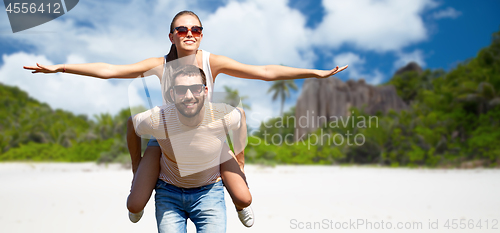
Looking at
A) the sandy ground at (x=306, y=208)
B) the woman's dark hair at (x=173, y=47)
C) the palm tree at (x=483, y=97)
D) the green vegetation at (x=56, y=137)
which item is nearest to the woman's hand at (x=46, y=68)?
the woman's dark hair at (x=173, y=47)

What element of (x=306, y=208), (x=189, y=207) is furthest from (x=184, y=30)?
(x=306, y=208)

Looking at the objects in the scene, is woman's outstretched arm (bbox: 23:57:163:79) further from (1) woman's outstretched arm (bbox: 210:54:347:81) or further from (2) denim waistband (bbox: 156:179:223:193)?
(2) denim waistband (bbox: 156:179:223:193)

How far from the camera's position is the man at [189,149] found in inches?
103

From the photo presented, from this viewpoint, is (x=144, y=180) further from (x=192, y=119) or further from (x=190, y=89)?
(x=190, y=89)

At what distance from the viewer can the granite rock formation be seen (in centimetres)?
4153

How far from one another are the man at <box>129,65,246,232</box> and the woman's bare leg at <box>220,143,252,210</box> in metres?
0.07

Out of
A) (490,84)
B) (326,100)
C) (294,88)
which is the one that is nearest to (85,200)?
(490,84)

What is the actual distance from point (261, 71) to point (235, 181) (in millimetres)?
944

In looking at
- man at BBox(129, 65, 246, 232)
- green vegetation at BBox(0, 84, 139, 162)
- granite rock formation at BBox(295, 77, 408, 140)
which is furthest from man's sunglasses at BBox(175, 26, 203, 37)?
granite rock formation at BBox(295, 77, 408, 140)

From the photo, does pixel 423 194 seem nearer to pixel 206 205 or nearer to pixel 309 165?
pixel 206 205

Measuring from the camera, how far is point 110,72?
2812mm

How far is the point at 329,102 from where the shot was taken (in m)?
42.8

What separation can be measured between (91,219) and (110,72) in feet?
22.6

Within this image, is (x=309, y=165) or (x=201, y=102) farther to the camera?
(x=309, y=165)
